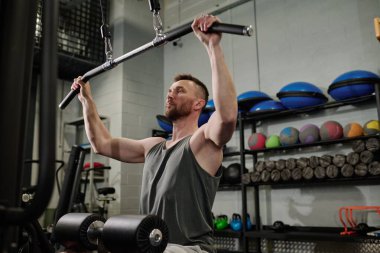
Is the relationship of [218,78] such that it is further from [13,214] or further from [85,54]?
[85,54]

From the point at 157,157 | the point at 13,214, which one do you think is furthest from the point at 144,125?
the point at 13,214

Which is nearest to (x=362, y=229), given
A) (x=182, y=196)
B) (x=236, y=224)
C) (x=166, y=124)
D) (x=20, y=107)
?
(x=236, y=224)

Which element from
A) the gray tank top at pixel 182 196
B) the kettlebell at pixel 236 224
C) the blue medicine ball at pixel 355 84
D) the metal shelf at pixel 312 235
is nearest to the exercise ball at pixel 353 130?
the blue medicine ball at pixel 355 84

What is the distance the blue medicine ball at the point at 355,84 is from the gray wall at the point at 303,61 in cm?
40

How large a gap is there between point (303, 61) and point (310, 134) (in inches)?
44.0

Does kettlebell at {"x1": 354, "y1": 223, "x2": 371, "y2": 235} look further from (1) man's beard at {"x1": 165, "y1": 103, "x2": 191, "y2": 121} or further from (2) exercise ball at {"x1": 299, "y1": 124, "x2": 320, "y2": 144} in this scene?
(1) man's beard at {"x1": 165, "y1": 103, "x2": 191, "y2": 121}

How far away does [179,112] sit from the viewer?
212cm

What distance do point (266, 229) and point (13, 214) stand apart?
13.5ft

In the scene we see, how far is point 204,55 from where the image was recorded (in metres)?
5.62

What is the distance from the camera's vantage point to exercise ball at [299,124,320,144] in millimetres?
3830

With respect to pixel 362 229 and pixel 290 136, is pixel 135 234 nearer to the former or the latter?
pixel 362 229

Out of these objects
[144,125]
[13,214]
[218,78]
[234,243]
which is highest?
[144,125]

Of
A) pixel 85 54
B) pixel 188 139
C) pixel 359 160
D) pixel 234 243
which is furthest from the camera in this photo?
pixel 85 54

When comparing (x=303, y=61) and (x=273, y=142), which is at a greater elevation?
(x=303, y=61)
